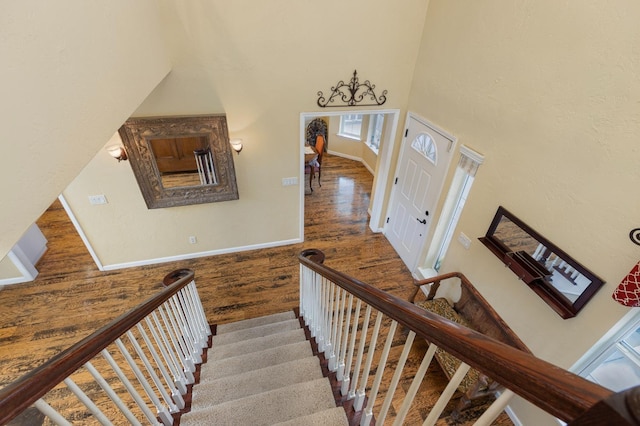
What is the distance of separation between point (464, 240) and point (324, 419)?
2.34 m

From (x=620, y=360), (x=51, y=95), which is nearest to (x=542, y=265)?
(x=620, y=360)

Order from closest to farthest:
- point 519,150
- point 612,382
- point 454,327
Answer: point 454,327, point 612,382, point 519,150

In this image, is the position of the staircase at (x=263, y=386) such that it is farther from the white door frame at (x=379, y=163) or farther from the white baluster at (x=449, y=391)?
the white door frame at (x=379, y=163)

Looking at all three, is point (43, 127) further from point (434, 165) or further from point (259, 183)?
→ point (434, 165)

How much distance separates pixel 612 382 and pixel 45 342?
520cm

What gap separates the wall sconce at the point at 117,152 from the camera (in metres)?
3.22

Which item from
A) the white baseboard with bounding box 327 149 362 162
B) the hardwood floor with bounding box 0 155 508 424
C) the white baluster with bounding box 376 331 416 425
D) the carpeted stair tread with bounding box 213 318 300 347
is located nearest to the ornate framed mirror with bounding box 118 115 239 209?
the hardwood floor with bounding box 0 155 508 424

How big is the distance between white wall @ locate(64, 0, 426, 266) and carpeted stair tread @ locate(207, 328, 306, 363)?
2113 millimetres

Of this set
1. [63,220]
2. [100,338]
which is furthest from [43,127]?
[63,220]

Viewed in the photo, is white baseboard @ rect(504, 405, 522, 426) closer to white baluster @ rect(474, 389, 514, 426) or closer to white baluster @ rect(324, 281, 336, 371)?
white baluster @ rect(324, 281, 336, 371)

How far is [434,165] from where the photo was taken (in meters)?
3.45

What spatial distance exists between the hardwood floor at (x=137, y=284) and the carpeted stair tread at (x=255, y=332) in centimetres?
67

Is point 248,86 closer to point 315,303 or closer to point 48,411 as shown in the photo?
point 315,303

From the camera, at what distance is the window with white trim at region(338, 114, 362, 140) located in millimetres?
7641
